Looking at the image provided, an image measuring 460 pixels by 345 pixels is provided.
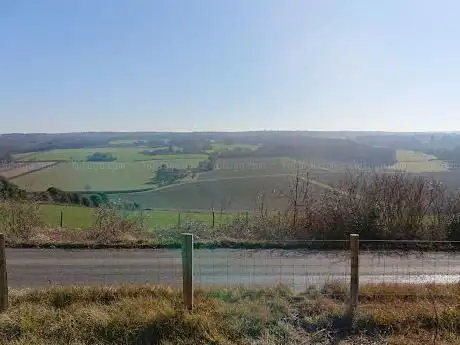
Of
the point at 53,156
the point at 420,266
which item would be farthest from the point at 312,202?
the point at 53,156

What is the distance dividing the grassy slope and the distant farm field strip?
21.4m

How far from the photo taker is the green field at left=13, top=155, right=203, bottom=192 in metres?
29.0

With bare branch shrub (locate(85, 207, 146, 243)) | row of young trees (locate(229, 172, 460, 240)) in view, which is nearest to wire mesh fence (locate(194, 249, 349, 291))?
row of young trees (locate(229, 172, 460, 240))

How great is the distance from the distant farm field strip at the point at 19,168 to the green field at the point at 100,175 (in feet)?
1.32

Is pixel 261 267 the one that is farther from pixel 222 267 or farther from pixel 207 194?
pixel 207 194

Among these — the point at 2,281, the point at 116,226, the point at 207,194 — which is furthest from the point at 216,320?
the point at 207,194

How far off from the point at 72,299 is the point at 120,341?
1.71 metres

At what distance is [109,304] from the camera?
6.84 meters

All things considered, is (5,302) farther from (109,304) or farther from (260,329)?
(260,329)

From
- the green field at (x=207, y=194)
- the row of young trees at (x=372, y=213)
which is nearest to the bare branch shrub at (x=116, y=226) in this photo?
the row of young trees at (x=372, y=213)

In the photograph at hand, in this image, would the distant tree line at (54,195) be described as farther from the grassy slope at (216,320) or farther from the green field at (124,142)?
the grassy slope at (216,320)

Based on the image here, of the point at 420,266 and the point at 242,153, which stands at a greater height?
the point at 242,153

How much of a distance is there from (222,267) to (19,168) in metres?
21.5

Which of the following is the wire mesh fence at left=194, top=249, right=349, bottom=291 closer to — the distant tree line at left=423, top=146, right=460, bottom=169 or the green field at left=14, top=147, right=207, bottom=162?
the distant tree line at left=423, top=146, right=460, bottom=169
